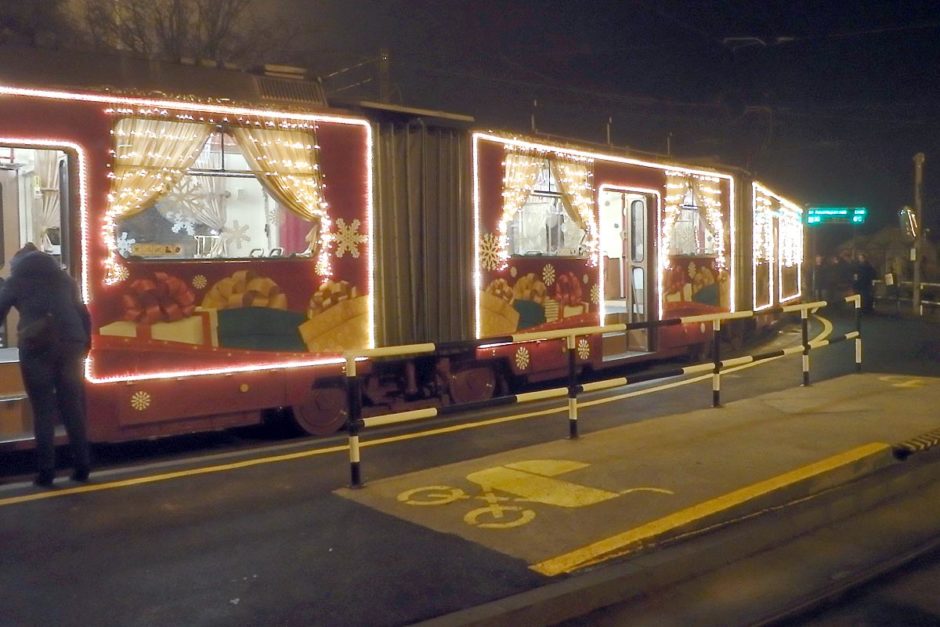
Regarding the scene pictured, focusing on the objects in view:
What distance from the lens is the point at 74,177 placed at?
7840mm

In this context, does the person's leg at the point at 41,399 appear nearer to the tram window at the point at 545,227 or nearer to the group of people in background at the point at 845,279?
the tram window at the point at 545,227

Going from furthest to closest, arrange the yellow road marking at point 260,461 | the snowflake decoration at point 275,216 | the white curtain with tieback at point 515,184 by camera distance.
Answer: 1. the white curtain with tieback at point 515,184
2. the snowflake decoration at point 275,216
3. the yellow road marking at point 260,461

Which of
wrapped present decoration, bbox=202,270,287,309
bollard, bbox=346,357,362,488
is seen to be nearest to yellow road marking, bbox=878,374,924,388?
wrapped present decoration, bbox=202,270,287,309

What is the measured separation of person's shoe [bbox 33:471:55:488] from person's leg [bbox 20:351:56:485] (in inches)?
1.1

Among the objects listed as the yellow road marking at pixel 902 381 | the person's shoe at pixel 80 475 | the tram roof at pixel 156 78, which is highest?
the tram roof at pixel 156 78

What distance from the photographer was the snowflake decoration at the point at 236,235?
342 inches

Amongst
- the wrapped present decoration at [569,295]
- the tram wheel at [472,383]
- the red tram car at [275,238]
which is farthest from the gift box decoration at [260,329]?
the wrapped present decoration at [569,295]

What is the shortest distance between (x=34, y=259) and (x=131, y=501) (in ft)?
6.03

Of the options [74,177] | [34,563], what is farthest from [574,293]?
[34,563]

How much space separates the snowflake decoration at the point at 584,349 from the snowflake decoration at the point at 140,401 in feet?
18.1

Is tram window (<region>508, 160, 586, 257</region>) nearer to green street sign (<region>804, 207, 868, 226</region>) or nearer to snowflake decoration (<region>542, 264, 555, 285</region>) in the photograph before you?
snowflake decoration (<region>542, 264, 555, 285</region>)

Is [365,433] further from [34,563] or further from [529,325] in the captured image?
[34,563]

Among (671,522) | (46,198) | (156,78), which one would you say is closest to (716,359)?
(671,522)

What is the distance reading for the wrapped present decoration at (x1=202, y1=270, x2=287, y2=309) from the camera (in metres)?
8.51
